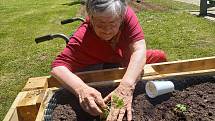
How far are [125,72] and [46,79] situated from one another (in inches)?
26.3

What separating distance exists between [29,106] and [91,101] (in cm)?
55

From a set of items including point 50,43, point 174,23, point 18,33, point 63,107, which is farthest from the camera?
point 18,33

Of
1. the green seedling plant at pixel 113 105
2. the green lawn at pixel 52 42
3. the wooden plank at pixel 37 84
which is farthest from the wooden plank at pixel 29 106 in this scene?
the green lawn at pixel 52 42

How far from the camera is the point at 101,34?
310cm

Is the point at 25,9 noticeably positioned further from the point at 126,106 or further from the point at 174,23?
the point at 126,106

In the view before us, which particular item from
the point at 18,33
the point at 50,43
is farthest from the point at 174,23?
the point at 18,33

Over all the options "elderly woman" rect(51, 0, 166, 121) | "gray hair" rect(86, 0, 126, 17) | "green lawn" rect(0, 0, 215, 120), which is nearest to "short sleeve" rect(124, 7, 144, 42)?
"elderly woman" rect(51, 0, 166, 121)

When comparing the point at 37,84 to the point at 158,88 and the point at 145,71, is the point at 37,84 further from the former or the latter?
the point at 158,88

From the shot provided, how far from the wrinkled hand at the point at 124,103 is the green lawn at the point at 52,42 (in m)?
2.43

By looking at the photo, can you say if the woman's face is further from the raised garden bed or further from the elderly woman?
the raised garden bed

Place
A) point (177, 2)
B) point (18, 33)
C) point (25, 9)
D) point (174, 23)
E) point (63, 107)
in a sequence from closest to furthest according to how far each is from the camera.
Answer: point (63, 107) → point (174, 23) → point (18, 33) → point (177, 2) → point (25, 9)

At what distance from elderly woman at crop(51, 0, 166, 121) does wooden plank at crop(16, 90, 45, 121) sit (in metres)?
0.23

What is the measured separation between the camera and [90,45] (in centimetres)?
334

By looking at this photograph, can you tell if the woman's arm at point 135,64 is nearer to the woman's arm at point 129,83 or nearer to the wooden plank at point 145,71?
the woman's arm at point 129,83
